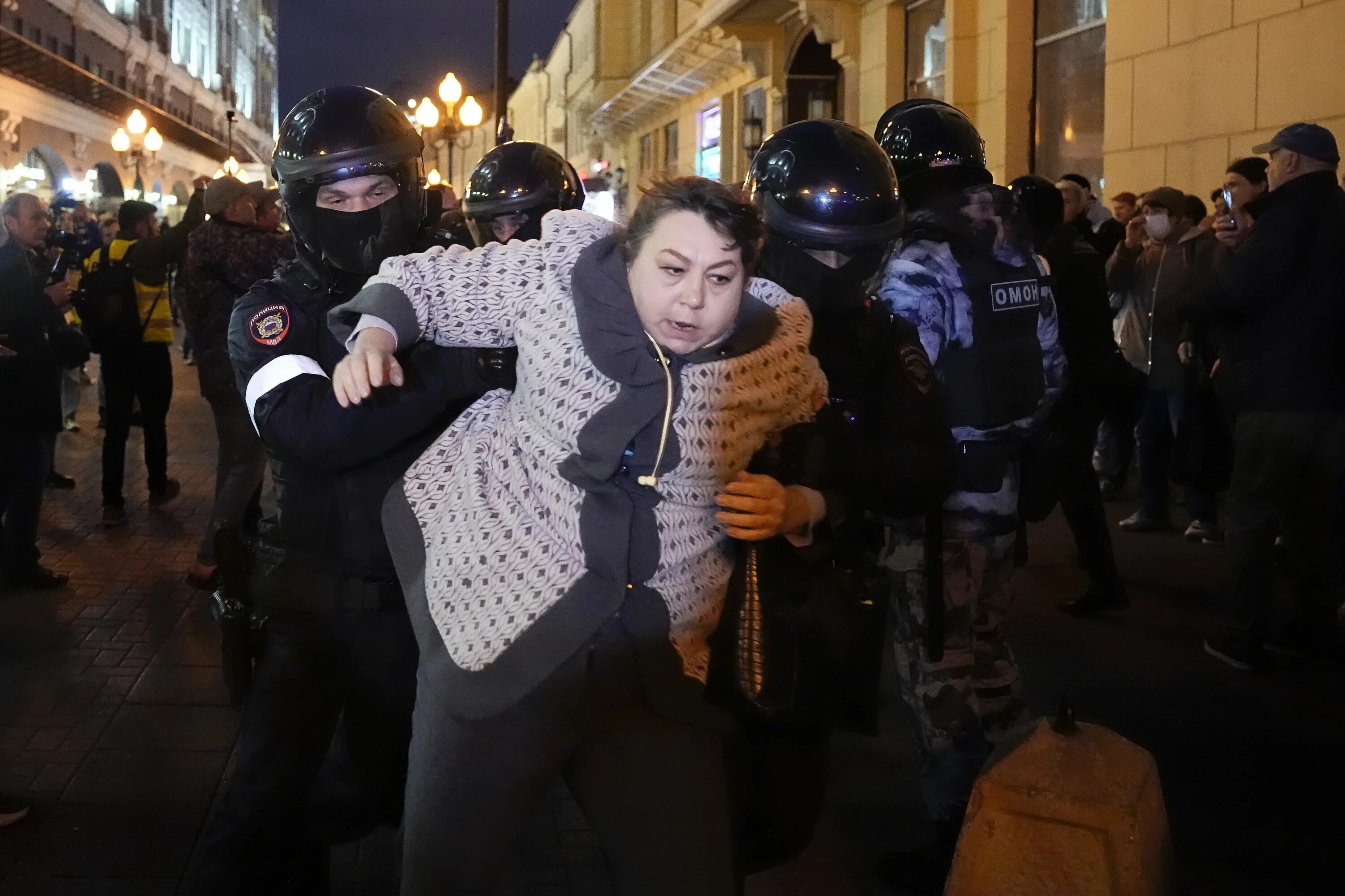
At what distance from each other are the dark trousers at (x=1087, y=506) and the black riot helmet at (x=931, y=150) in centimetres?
204

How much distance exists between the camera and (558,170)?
504 cm

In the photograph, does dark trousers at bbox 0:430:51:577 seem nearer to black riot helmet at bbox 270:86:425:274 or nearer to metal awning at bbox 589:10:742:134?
black riot helmet at bbox 270:86:425:274

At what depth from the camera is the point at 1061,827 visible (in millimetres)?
2412

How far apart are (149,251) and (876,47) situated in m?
10.4

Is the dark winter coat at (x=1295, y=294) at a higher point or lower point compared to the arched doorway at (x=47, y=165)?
lower

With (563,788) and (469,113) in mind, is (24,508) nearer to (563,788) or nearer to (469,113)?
(563,788)

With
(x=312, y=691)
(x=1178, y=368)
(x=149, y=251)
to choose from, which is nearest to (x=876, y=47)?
(x=1178, y=368)

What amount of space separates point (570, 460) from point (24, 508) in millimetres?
5337

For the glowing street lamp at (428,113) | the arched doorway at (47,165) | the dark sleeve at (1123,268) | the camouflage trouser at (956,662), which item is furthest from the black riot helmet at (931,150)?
the arched doorway at (47,165)

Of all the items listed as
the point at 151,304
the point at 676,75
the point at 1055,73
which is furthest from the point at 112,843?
the point at 676,75

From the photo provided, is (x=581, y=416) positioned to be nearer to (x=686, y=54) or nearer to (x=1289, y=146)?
(x=1289, y=146)

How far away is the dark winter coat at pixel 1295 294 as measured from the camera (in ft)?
17.3

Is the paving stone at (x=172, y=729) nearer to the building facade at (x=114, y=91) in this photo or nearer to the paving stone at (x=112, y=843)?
the paving stone at (x=112, y=843)

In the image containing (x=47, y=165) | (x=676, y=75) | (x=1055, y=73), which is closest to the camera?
(x=1055, y=73)
